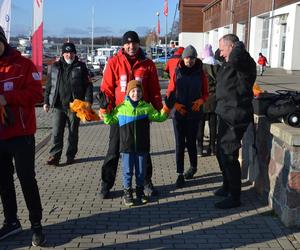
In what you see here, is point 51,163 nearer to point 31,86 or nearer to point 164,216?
point 164,216

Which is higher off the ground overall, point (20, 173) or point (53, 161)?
point (20, 173)

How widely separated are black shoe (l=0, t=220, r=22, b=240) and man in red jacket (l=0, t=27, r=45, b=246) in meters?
0.31

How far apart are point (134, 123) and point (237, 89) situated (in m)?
1.20

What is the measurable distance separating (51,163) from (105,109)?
2562 mm

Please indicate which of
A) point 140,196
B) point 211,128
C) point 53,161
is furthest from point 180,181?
point 53,161

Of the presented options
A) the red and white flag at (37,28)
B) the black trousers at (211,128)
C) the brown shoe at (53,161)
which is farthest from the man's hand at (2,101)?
the red and white flag at (37,28)

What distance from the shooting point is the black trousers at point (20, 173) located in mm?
3990

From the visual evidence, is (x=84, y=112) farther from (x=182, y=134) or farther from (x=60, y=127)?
(x=60, y=127)

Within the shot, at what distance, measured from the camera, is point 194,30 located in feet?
268

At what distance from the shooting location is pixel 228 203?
5.18m

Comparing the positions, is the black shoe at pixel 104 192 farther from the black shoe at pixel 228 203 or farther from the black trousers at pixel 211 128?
the black trousers at pixel 211 128

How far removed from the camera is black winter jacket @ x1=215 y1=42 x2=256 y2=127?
4.88 meters

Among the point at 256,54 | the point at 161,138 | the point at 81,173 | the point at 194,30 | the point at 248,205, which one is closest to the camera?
the point at 248,205

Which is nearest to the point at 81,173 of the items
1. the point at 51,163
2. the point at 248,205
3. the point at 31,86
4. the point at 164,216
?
the point at 51,163
